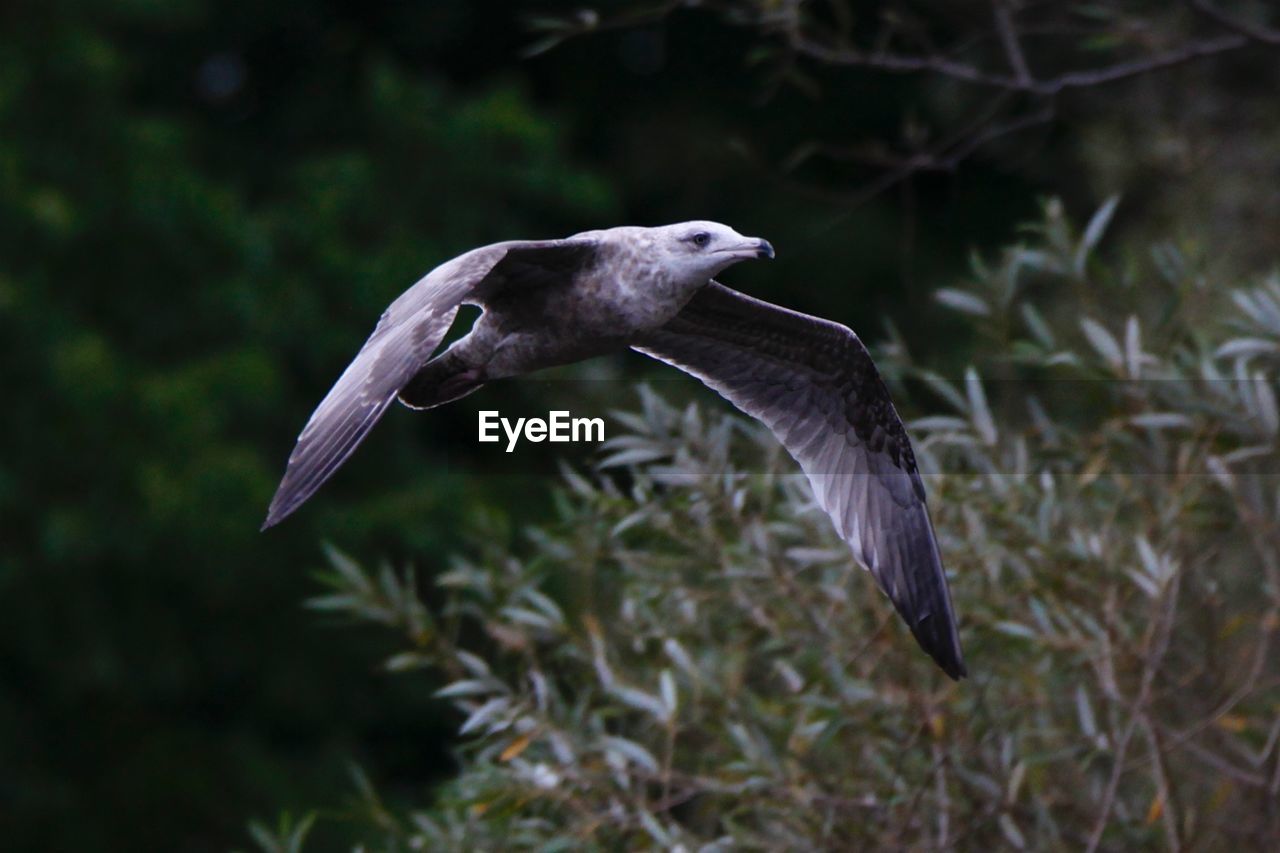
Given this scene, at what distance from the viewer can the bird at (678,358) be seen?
8.25 feet

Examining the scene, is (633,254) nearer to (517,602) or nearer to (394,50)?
(517,602)

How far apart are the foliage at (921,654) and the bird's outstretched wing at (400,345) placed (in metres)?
0.65

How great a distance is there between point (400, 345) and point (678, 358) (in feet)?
3.28

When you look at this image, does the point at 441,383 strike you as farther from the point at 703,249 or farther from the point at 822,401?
the point at 822,401

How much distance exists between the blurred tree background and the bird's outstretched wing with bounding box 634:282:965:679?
3.87 m

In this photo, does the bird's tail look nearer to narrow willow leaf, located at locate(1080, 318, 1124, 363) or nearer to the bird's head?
the bird's head

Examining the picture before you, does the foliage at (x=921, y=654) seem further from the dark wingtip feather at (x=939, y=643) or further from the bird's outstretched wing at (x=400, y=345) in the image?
the bird's outstretched wing at (x=400, y=345)

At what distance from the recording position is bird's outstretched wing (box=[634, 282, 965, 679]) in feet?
10.9

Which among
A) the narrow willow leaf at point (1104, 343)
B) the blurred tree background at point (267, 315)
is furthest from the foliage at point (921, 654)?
the blurred tree background at point (267, 315)

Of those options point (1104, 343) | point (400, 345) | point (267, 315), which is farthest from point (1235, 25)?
point (267, 315)

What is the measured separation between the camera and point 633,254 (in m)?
2.75

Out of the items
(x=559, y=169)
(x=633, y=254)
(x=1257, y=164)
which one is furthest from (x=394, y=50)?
(x=633, y=254)

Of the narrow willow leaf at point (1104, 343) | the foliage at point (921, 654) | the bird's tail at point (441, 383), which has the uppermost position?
the bird's tail at point (441, 383)

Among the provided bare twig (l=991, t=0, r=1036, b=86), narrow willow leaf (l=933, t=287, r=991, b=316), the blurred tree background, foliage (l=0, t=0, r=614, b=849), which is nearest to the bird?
narrow willow leaf (l=933, t=287, r=991, b=316)
